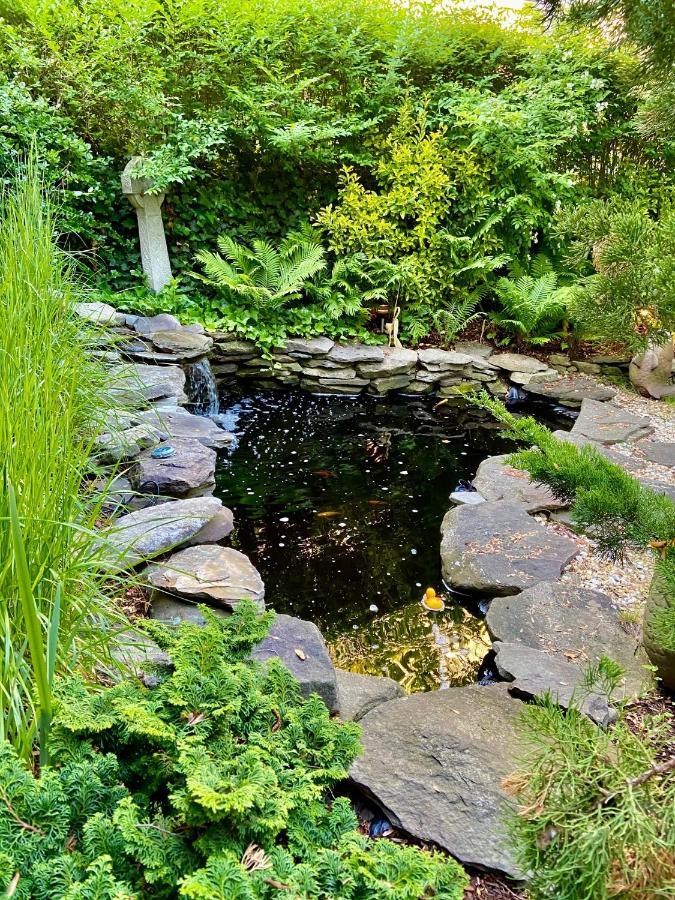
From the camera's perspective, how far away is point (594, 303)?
1838mm

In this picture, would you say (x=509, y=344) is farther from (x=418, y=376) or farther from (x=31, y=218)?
(x=31, y=218)

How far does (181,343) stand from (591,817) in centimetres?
466

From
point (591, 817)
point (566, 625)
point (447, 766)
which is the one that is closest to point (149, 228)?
point (566, 625)

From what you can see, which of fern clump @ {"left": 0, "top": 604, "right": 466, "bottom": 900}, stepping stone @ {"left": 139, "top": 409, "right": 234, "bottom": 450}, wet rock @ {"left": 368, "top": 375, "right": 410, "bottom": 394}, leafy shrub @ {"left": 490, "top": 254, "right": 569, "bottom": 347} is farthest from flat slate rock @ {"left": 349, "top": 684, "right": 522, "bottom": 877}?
leafy shrub @ {"left": 490, "top": 254, "right": 569, "bottom": 347}

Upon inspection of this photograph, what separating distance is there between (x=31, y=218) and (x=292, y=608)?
189 cm

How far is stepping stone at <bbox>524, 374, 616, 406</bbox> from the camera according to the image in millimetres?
5508

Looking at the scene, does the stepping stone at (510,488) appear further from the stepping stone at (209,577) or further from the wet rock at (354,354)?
the wet rock at (354,354)

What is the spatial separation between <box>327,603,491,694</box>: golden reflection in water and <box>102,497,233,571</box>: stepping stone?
714mm

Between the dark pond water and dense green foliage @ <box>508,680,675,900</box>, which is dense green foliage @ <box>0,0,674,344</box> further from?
dense green foliage @ <box>508,680,675,900</box>

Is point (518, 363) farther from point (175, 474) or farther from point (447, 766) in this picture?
point (447, 766)

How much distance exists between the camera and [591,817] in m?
0.83

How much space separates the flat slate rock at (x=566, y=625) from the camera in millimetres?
2336

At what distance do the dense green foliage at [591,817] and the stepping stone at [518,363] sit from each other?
5217 mm

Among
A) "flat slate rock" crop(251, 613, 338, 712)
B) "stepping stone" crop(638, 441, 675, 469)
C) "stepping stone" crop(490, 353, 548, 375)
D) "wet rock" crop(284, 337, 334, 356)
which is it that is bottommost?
"stepping stone" crop(638, 441, 675, 469)
